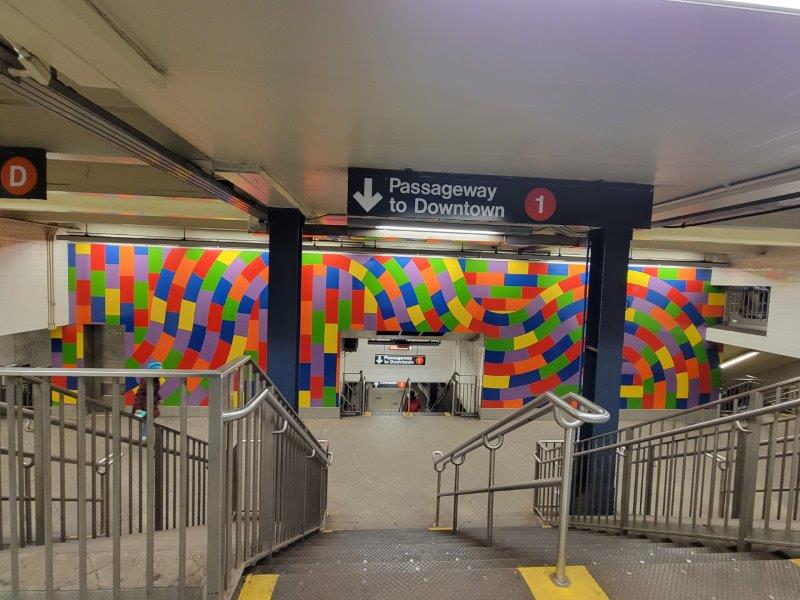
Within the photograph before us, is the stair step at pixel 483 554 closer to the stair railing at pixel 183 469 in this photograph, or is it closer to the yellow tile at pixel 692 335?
the stair railing at pixel 183 469

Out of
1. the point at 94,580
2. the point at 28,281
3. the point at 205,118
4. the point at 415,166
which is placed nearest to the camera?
the point at 94,580

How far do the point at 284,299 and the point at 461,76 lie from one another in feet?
9.93

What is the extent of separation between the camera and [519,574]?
6.53 ft

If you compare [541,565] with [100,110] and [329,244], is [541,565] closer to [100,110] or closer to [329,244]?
[100,110]

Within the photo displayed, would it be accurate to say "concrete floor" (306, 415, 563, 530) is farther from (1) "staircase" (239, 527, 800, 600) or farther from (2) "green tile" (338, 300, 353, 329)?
(1) "staircase" (239, 527, 800, 600)

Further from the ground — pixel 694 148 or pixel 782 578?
pixel 694 148

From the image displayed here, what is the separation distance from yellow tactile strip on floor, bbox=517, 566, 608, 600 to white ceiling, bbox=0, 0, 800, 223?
2.22 m

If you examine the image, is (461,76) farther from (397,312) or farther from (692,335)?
(692,335)

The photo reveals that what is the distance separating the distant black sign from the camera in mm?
12656

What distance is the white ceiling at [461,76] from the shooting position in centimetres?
129

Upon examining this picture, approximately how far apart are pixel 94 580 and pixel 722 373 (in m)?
10.8

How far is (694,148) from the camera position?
2.39 m

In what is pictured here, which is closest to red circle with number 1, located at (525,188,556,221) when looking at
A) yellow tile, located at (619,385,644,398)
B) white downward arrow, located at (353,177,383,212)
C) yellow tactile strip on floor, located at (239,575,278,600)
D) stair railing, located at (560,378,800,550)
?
white downward arrow, located at (353,177,383,212)

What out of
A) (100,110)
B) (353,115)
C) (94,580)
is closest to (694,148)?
(353,115)
